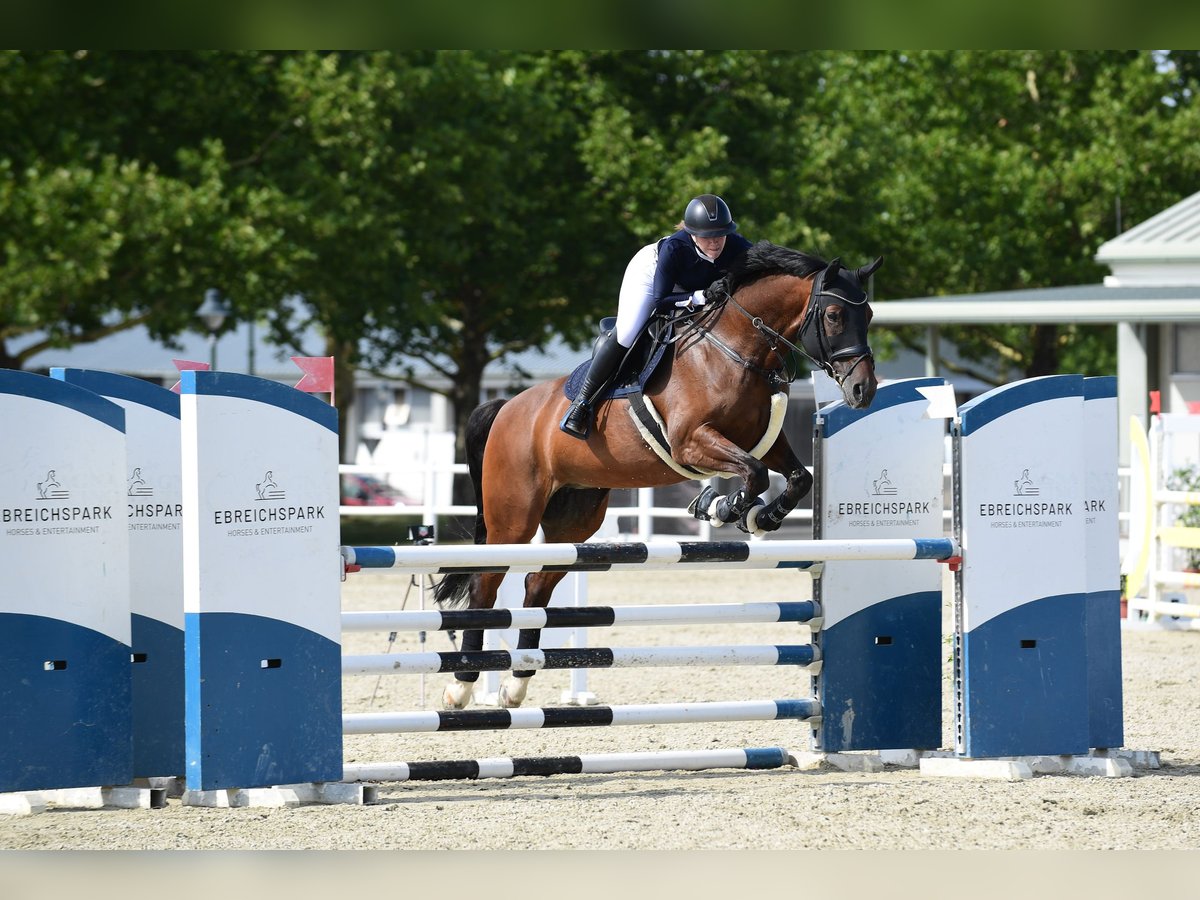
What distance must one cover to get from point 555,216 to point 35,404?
59.6 ft

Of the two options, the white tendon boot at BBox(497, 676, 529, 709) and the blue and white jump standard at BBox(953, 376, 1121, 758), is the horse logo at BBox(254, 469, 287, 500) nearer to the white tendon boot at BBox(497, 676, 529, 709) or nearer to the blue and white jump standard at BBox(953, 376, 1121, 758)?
the white tendon boot at BBox(497, 676, 529, 709)

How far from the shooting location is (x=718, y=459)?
227 inches

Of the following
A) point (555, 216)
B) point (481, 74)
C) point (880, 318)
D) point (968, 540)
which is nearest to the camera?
point (968, 540)

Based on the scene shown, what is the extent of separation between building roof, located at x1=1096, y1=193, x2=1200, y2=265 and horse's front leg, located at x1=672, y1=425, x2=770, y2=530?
1303cm

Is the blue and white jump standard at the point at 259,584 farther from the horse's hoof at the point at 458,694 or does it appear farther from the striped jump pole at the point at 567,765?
the horse's hoof at the point at 458,694

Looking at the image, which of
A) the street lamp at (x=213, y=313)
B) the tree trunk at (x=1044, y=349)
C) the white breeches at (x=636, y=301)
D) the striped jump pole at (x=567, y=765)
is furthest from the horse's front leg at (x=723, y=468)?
the tree trunk at (x=1044, y=349)

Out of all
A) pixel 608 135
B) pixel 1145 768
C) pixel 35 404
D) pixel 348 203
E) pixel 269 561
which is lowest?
pixel 1145 768

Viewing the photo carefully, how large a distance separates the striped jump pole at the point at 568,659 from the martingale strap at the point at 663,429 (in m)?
0.83

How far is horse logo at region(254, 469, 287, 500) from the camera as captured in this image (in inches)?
185

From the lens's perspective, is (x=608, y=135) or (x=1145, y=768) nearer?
(x=1145, y=768)

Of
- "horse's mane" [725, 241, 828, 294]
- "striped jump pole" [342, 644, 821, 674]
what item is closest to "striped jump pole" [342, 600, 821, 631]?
"striped jump pole" [342, 644, 821, 674]

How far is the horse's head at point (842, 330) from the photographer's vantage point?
5.43 metres
